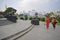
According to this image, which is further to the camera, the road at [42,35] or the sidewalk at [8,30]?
the road at [42,35]

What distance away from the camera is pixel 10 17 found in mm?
32656

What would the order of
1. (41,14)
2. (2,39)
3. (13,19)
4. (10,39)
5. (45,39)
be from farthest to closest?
(41,14)
(13,19)
(45,39)
(10,39)
(2,39)

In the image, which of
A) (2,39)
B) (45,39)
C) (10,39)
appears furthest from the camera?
(45,39)

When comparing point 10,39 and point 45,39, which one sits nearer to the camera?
point 10,39

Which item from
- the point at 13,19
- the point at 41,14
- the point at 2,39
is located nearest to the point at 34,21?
the point at 13,19

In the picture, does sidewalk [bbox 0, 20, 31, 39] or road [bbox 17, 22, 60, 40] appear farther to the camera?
road [bbox 17, 22, 60, 40]

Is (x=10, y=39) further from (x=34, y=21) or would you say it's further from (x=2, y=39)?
(x=34, y=21)

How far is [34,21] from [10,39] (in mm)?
22635

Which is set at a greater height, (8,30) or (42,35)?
(8,30)

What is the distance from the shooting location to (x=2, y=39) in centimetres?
988

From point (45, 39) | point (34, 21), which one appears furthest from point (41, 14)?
point (45, 39)

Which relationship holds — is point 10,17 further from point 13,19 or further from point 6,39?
point 6,39

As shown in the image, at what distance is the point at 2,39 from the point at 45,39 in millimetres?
3325

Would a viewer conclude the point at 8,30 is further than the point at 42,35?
Yes
